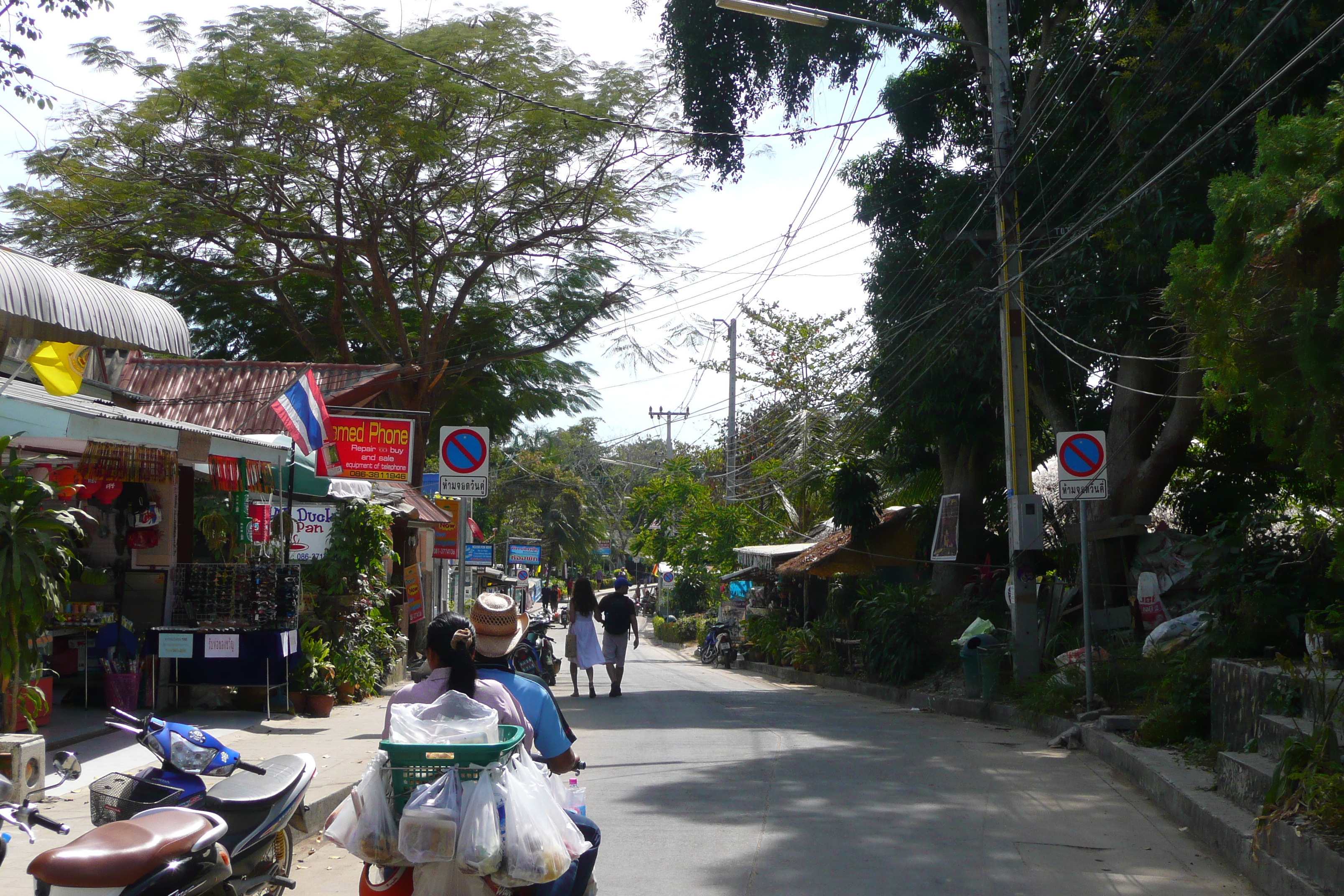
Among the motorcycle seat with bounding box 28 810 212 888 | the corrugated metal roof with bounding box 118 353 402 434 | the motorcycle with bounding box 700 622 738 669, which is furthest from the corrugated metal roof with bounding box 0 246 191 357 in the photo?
the motorcycle with bounding box 700 622 738 669

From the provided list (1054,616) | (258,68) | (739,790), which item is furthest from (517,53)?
(739,790)

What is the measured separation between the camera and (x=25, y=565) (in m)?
6.97

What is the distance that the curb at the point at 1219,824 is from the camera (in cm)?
549

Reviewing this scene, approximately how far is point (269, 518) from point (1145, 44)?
12.7m

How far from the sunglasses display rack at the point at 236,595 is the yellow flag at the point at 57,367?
3373 millimetres

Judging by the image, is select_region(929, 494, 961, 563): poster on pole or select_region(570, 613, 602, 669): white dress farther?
select_region(929, 494, 961, 563): poster on pole

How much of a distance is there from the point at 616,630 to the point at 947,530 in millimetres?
6916

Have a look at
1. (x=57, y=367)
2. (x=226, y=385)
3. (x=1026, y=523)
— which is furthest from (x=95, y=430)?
(x=226, y=385)

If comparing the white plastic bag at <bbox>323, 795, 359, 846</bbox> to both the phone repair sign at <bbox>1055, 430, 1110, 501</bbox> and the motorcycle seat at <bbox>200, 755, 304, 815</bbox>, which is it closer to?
the motorcycle seat at <bbox>200, 755, 304, 815</bbox>

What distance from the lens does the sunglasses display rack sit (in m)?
11.6

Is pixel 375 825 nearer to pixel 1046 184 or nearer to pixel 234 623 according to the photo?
pixel 234 623

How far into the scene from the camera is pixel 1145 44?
46.9 feet

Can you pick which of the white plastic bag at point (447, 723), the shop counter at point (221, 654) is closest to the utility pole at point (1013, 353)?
the shop counter at point (221, 654)

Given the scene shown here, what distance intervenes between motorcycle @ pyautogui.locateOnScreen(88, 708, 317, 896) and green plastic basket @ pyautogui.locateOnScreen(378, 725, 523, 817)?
1.51 metres
